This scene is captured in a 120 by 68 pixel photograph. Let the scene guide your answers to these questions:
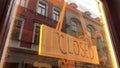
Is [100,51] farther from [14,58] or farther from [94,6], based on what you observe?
[14,58]

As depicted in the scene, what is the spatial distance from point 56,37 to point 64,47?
68 millimetres

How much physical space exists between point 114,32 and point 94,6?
12.7 inches

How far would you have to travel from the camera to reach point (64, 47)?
0.69 metres

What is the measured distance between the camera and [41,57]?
61cm

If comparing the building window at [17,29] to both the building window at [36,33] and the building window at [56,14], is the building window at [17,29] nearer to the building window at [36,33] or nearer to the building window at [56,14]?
the building window at [36,33]

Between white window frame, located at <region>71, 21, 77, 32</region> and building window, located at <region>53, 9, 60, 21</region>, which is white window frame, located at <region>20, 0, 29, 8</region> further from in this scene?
white window frame, located at <region>71, 21, 77, 32</region>

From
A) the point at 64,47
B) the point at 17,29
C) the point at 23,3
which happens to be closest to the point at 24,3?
the point at 23,3

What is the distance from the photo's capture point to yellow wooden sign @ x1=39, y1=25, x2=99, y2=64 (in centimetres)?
62

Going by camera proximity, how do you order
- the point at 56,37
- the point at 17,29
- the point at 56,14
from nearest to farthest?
the point at 17,29
the point at 56,37
the point at 56,14

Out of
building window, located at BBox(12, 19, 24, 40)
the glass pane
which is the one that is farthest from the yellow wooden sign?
building window, located at BBox(12, 19, 24, 40)

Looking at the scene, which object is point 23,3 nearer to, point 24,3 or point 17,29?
point 24,3

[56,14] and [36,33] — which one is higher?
[56,14]

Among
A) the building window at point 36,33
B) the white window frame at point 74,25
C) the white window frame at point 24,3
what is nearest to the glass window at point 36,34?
the building window at point 36,33

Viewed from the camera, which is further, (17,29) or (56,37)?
(56,37)
